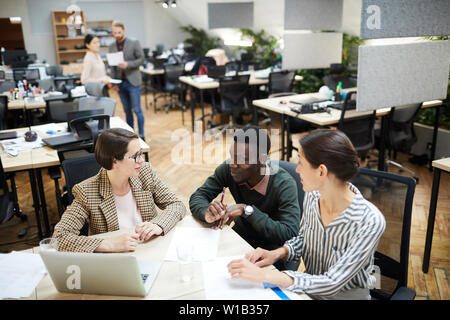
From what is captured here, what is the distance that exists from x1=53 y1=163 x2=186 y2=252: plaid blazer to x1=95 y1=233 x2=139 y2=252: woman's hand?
27 millimetres

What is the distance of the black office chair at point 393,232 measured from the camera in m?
1.62

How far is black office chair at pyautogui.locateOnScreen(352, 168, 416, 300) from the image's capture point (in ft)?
5.32

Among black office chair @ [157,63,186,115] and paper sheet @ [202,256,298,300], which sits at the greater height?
black office chair @ [157,63,186,115]

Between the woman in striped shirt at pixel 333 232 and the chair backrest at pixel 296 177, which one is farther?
the chair backrest at pixel 296 177

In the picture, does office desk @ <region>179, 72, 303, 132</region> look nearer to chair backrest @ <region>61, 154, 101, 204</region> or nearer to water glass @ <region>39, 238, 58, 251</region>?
chair backrest @ <region>61, 154, 101, 204</region>

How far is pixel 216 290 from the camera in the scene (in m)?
1.31

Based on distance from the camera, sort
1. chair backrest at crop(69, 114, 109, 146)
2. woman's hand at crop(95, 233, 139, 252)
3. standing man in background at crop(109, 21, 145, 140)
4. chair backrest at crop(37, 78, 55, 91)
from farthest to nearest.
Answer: chair backrest at crop(37, 78, 55, 91), standing man in background at crop(109, 21, 145, 140), chair backrest at crop(69, 114, 109, 146), woman's hand at crop(95, 233, 139, 252)

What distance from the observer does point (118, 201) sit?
188 centimetres

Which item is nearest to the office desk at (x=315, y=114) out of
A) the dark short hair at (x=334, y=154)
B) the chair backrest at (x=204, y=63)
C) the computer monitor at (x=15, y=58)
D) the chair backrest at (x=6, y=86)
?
the dark short hair at (x=334, y=154)

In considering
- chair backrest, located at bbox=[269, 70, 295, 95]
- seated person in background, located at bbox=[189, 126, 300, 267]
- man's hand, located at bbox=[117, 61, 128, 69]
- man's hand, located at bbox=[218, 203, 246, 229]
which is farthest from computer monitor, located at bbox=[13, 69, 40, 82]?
man's hand, located at bbox=[218, 203, 246, 229]

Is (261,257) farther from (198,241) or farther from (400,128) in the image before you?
(400,128)

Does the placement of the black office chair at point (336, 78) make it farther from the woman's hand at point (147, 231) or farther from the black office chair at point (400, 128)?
the woman's hand at point (147, 231)

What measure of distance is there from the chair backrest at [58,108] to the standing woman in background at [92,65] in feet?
2.40
